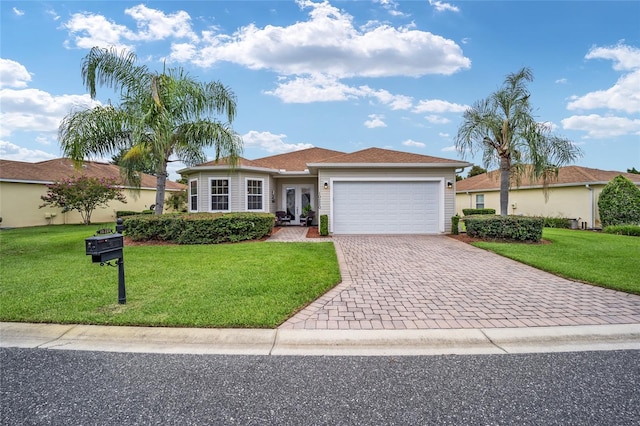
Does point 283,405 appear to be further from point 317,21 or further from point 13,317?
point 317,21

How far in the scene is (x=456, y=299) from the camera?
183 inches

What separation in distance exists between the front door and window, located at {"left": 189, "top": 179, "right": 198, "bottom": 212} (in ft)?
15.0

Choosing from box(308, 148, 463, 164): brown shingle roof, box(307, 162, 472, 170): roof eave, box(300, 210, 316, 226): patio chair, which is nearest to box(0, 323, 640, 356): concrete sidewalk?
box(307, 162, 472, 170): roof eave

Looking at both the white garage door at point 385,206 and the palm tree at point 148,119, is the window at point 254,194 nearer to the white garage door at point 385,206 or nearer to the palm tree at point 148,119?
the palm tree at point 148,119

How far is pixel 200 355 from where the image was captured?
9.96 ft

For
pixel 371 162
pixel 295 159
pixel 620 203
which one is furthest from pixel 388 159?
pixel 620 203

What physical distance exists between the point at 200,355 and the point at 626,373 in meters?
4.08

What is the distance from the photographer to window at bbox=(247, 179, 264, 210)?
14523mm

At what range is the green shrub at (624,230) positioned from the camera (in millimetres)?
13121

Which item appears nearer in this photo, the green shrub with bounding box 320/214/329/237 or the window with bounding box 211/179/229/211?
the green shrub with bounding box 320/214/329/237

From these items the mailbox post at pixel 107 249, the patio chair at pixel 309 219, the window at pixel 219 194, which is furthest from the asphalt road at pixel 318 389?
the patio chair at pixel 309 219

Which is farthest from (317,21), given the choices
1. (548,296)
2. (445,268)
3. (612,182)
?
(612,182)

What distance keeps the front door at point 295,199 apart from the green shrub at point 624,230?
14.8m

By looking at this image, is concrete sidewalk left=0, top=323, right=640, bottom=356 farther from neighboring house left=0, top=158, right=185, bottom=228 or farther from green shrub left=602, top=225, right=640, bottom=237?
neighboring house left=0, top=158, right=185, bottom=228
